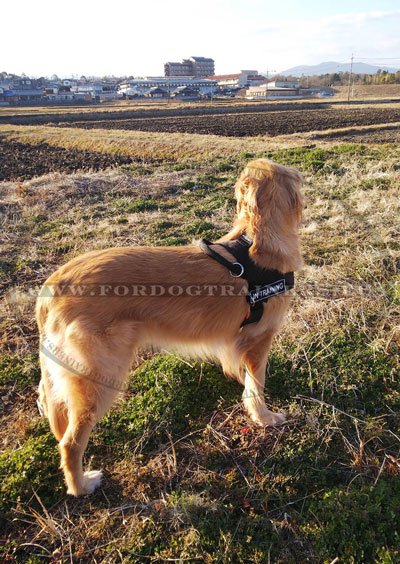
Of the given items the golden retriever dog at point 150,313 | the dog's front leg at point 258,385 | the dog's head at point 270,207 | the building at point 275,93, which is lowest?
the dog's front leg at point 258,385

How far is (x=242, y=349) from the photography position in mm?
2949

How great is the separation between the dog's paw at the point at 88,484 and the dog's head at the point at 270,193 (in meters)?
2.27

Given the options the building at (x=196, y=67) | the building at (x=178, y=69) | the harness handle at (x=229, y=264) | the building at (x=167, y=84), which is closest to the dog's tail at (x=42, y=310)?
the harness handle at (x=229, y=264)

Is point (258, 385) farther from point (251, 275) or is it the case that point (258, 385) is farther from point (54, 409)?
point (54, 409)

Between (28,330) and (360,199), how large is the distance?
6690mm

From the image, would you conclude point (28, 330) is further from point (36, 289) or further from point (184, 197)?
point (184, 197)

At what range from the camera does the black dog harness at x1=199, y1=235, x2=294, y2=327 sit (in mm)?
2686

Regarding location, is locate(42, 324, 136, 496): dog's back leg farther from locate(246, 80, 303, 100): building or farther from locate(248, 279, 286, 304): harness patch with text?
locate(246, 80, 303, 100): building

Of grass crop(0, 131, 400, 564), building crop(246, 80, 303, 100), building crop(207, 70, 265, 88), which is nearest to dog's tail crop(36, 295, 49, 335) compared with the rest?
grass crop(0, 131, 400, 564)

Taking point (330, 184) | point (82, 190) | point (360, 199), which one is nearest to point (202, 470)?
point (360, 199)

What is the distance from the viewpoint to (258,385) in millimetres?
3016

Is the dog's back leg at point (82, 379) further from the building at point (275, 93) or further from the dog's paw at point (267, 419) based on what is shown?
the building at point (275, 93)

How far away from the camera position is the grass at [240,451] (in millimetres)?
2201

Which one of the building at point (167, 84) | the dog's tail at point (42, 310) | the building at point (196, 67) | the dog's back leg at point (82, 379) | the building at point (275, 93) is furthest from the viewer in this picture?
the building at point (196, 67)
